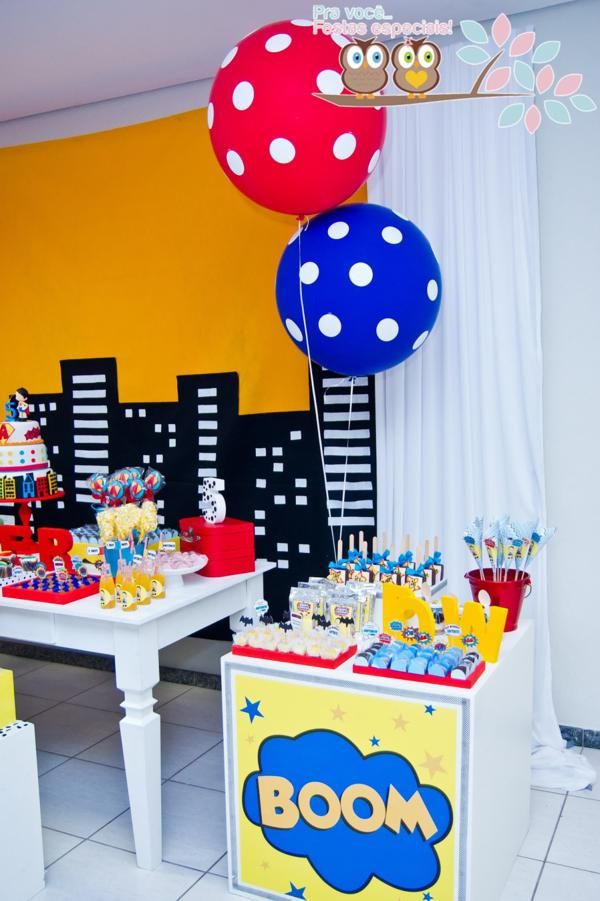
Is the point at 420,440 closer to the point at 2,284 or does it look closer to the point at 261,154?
the point at 261,154

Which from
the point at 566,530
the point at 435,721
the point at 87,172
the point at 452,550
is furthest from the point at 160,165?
the point at 435,721

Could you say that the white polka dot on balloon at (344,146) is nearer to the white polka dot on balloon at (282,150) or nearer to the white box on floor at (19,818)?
the white polka dot on balloon at (282,150)

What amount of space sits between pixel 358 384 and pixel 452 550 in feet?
2.21

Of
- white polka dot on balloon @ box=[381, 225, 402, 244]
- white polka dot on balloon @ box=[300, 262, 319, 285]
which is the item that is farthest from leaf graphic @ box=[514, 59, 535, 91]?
white polka dot on balloon @ box=[300, 262, 319, 285]


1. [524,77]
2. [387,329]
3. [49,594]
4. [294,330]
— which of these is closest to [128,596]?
[49,594]

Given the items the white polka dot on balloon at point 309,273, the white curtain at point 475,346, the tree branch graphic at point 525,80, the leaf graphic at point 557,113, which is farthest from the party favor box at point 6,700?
the leaf graphic at point 557,113

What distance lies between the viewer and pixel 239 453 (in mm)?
3045

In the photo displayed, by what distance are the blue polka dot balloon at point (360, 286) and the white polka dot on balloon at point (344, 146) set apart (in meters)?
0.18

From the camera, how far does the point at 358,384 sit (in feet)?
9.26

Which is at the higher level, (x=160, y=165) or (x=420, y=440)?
(x=160, y=165)

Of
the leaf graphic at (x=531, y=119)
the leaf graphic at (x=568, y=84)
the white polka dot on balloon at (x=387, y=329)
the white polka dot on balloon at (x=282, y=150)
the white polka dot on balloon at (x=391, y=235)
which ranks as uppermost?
the leaf graphic at (x=568, y=84)

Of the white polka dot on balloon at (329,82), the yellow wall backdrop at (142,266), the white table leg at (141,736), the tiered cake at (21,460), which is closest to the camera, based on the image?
the white polka dot on balloon at (329,82)

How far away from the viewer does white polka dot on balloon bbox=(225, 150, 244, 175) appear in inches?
79.9

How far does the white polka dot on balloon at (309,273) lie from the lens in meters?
2.10
